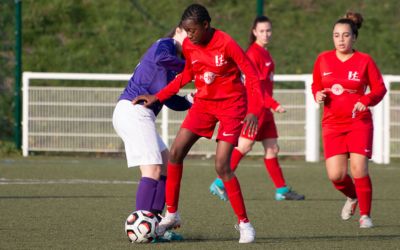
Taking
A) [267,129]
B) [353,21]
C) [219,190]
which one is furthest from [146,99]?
[267,129]

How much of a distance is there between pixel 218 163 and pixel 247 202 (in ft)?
11.1

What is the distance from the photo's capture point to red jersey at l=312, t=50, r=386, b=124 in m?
9.27

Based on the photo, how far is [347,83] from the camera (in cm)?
930

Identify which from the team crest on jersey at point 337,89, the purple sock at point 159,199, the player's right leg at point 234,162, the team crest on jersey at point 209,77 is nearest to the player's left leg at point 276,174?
the player's right leg at point 234,162

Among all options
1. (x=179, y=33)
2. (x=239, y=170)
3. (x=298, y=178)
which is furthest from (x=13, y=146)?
(x=179, y=33)

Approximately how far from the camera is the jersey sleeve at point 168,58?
825 centimetres

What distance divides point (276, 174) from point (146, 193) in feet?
13.6

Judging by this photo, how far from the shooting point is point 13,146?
60.1 feet

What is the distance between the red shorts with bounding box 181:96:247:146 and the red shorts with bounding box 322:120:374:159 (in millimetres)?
1392

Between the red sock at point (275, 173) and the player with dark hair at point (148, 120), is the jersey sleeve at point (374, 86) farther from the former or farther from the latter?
the red sock at point (275, 173)

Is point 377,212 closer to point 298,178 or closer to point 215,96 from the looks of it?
point 215,96

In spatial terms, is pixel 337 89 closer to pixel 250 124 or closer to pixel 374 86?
pixel 374 86

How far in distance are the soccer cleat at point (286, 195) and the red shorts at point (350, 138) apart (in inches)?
98.3

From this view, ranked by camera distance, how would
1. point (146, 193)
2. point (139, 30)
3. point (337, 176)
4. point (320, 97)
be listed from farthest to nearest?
point (139, 30), point (337, 176), point (320, 97), point (146, 193)
